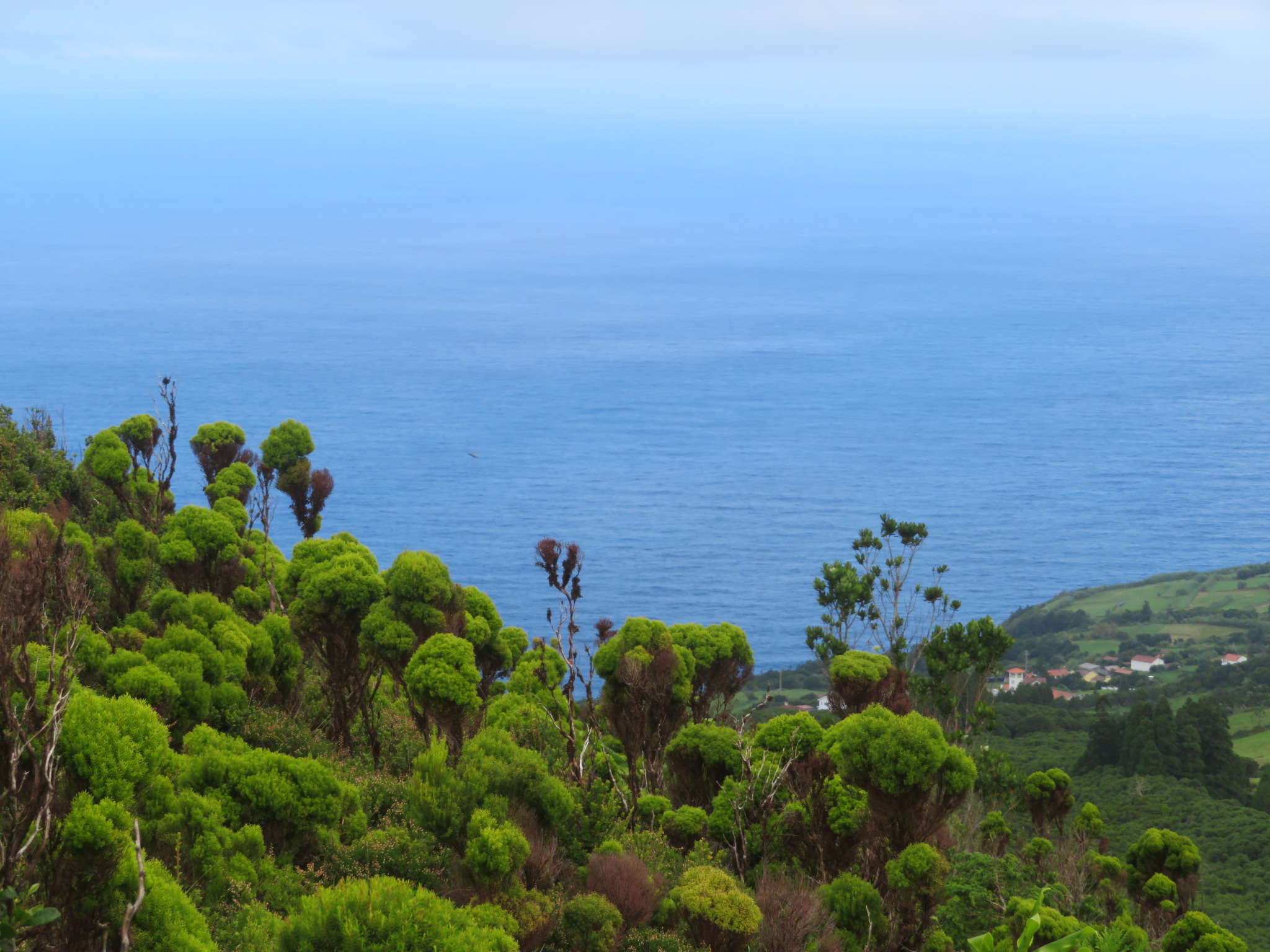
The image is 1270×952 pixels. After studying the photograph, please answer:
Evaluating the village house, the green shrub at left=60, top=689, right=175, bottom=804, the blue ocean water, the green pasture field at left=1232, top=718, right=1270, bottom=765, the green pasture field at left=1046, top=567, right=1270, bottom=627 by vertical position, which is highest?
the blue ocean water

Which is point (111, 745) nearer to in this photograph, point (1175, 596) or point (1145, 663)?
point (1145, 663)

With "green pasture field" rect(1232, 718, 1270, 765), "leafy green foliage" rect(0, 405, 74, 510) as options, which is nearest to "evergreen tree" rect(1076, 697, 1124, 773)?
"green pasture field" rect(1232, 718, 1270, 765)

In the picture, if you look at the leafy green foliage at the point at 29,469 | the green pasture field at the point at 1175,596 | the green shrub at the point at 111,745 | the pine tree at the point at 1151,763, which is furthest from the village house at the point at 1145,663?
the green shrub at the point at 111,745

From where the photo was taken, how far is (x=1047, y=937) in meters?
13.6

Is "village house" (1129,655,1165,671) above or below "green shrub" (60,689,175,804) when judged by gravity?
above

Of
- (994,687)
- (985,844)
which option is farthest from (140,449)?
(994,687)

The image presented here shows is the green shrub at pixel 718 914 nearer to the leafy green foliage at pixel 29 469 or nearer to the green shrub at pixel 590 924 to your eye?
the green shrub at pixel 590 924

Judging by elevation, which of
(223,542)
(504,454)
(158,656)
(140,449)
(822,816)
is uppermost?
(504,454)

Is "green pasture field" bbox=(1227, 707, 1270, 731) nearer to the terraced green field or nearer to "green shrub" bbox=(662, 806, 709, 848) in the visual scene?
the terraced green field

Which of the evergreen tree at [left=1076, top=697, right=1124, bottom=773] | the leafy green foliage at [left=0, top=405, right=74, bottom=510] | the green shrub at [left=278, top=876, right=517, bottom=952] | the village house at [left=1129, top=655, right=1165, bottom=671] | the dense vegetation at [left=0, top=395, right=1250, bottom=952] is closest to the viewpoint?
the green shrub at [left=278, top=876, right=517, bottom=952]

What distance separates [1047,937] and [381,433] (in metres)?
123

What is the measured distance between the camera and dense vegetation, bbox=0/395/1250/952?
9016 millimetres

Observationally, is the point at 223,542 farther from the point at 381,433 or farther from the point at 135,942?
the point at 381,433

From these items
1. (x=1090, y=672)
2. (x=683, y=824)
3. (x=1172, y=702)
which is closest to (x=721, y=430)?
(x=1090, y=672)
